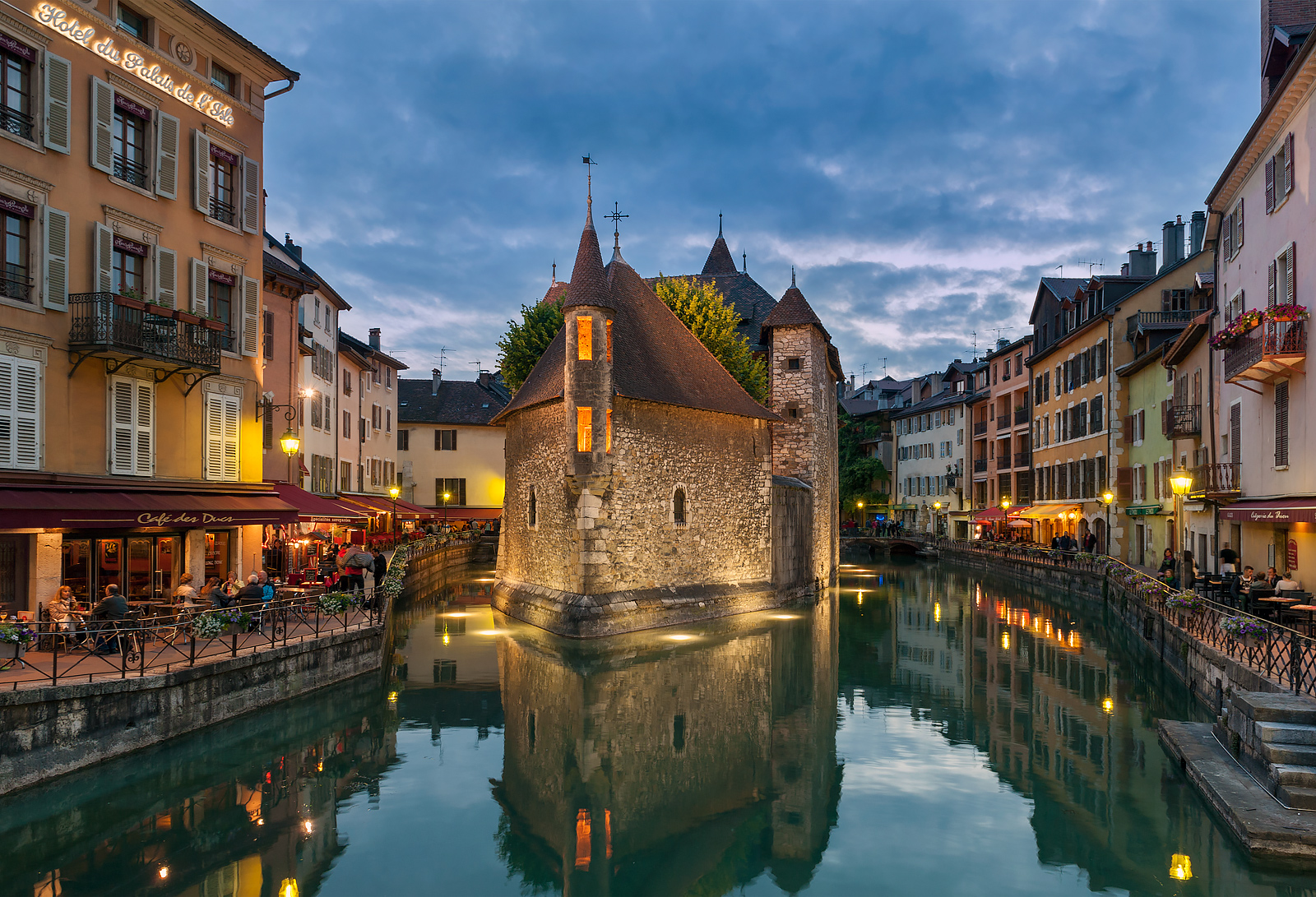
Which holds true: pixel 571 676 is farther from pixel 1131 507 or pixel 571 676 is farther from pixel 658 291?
pixel 1131 507

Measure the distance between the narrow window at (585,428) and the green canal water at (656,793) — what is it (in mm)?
5473

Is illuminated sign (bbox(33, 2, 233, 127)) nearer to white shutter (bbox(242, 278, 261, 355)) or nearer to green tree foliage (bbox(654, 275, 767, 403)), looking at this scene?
white shutter (bbox(242, 278, 261, 355))

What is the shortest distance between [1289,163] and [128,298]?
2138cm

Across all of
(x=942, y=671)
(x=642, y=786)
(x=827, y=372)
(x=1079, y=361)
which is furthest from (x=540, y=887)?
(x=1079, y=361)

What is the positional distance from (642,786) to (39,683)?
7.34 m

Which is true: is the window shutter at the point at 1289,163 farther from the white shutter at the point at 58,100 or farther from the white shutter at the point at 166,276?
the white shutter at the point at 58,100

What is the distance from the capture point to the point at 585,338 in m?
22.1

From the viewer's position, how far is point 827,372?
37719 mm

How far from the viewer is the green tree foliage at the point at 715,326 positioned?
109 feet

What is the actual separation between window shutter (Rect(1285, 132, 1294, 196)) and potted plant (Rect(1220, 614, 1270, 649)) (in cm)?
893

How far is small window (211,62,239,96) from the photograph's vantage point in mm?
17672

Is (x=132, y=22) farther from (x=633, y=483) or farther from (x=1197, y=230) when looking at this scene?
(x=1197, y=230)

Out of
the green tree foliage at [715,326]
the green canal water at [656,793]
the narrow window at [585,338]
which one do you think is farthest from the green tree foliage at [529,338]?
the green canal water at [656,793]

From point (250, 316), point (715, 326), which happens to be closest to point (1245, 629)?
point (250, 316)
